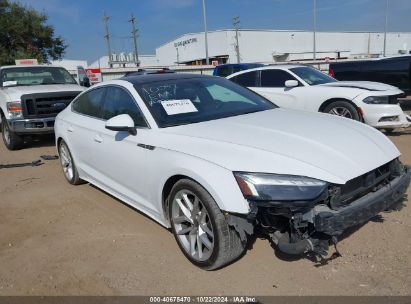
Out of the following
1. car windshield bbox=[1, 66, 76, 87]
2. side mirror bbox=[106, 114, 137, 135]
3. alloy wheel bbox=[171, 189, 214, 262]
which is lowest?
alloy wheel bbox=[171, 189, 214, 262]

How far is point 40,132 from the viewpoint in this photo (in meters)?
8.68

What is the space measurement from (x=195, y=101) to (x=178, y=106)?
0.27m

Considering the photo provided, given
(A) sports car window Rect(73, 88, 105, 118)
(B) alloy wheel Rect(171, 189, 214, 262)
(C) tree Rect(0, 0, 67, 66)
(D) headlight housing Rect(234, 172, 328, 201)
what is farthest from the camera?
(C) tree Rect(0, 0, 67, 66)

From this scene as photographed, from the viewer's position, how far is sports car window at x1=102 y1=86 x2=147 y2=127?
3.97m

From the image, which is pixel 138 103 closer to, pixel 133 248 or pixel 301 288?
pixel 133 248

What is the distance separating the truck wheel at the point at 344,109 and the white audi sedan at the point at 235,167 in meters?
3.62

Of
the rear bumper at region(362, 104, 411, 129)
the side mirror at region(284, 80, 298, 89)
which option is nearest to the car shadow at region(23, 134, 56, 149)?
the side mirror at region(284, 80, 298, 89)

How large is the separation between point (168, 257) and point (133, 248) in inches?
16.6

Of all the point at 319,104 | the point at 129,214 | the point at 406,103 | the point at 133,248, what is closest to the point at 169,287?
the point at 133,248

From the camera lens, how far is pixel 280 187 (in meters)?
2.82

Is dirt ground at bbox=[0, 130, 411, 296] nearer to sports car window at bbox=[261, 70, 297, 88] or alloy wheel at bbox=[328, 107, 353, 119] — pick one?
alloy wheel at bbox=[328, 107, 353, 119]

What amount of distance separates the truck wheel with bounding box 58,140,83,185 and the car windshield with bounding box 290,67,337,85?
5.13 meters

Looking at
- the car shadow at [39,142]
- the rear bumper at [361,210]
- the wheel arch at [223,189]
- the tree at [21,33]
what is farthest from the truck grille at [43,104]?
the tree at [21,33]

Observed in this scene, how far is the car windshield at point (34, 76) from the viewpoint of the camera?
32.0ft
